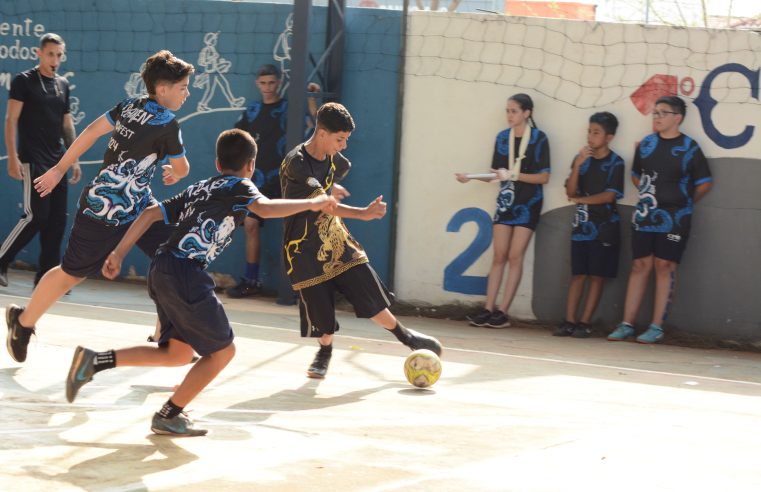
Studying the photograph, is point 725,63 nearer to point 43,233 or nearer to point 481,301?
point 481,301

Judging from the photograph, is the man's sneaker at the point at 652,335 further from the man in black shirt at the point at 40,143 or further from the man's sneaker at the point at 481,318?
the man in black shirt at the point at 40,143

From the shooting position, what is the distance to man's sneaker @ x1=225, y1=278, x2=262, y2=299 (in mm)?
11016

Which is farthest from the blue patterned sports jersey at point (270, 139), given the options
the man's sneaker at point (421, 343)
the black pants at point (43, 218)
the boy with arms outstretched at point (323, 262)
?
the man's sneaker at point (421, 343)

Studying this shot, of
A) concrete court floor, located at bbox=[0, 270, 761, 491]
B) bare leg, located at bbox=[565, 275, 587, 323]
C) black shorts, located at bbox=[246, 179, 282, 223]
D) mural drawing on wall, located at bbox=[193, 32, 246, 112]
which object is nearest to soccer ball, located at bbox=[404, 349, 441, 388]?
concrete court floor, located at bbox=[0, 270, 761, 491]

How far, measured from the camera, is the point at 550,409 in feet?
21.2

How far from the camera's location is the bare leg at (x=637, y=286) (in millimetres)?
9672

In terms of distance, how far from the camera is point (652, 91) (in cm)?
986

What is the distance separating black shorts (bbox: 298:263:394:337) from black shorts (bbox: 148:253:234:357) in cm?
172

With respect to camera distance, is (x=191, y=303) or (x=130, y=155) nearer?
(x=191, y=303)

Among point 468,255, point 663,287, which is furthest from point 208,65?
point 663,287

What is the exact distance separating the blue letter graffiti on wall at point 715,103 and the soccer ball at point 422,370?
13.4 feet

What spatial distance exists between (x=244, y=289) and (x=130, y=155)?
4.51m

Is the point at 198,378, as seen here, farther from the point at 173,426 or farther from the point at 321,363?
the point at 321,363

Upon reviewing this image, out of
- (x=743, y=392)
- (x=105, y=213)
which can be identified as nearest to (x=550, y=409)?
(x=743, y=392)
